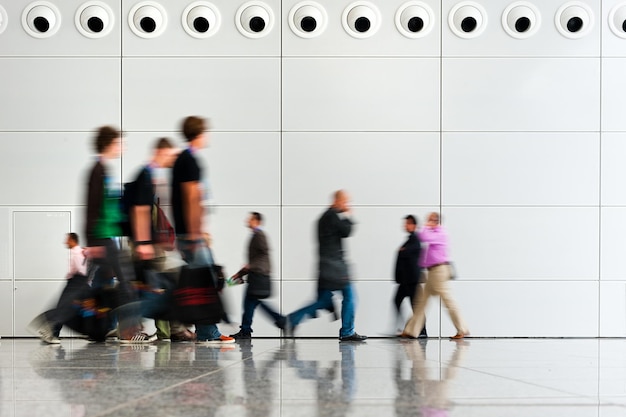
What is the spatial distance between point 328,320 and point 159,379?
10.0 m

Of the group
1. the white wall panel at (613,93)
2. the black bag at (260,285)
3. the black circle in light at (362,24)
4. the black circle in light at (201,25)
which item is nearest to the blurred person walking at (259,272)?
the black bag at (260,285)

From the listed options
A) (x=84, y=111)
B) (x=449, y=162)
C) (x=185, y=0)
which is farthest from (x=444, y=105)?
(x=84, y=111)

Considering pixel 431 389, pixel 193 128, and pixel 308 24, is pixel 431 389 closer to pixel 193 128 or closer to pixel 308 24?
pixel 193 128

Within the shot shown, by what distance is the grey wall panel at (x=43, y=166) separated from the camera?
15398 mm

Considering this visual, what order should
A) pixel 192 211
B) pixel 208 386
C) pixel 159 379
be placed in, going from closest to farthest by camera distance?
pixel 208 386, pixel 159 379, pixel 192 211

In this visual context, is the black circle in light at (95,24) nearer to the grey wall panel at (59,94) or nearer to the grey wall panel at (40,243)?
the grey wall panel at (59,94)

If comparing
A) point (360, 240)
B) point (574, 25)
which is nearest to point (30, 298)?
point (360, 240)

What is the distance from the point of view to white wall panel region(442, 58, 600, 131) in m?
15.6

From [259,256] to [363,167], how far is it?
330cm

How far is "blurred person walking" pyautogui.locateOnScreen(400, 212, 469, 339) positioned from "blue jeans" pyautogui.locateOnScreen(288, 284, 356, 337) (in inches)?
65.1

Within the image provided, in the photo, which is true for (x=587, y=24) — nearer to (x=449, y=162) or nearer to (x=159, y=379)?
(x=449, y=162)

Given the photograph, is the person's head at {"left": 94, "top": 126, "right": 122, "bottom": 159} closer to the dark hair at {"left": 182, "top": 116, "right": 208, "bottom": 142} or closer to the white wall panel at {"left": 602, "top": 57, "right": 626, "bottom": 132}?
the dark hair at {"left": 182, "top": 116, "right": 208, "bottom": 142}

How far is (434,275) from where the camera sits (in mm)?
13656

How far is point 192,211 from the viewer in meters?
7.64
